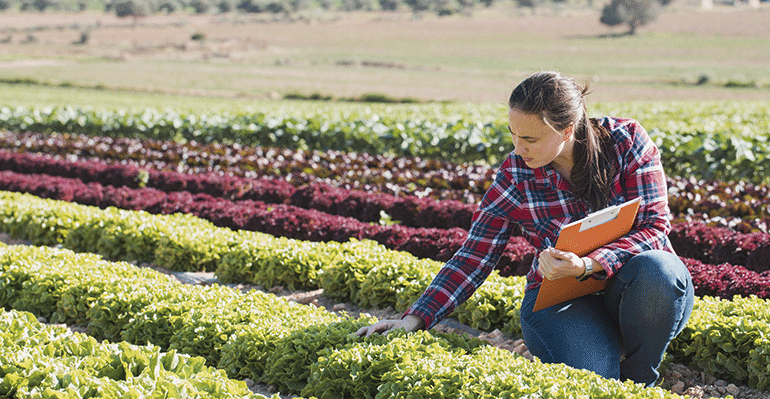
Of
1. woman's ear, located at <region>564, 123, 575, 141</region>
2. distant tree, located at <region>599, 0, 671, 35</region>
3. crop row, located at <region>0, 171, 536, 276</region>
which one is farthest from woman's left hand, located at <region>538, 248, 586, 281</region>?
distant tree, located at <region>599, 0, 671, 35</region>

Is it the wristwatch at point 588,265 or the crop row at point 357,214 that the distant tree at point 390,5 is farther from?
the wristwatch at point 588,265

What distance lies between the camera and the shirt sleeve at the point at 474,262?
348 centimetres

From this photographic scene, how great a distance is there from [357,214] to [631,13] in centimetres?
8282

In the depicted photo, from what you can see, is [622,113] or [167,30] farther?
[167,30]

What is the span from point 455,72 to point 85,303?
4822cm

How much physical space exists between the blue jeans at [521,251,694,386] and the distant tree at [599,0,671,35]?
85.1m

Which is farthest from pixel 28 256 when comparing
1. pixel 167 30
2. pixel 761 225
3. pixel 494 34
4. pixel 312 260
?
pixel 167 30

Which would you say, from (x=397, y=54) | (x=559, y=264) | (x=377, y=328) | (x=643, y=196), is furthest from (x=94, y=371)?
(x=397, y=54)

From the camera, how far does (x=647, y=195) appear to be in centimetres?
332

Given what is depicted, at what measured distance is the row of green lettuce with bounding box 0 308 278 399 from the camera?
2773 millimetres

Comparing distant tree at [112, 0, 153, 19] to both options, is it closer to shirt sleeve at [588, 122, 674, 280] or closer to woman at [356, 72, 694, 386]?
woman at [356, 72, 694, 386]

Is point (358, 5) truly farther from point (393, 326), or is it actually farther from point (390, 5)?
point (393, 326)

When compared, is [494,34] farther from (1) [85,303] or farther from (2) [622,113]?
(1) [85,303]

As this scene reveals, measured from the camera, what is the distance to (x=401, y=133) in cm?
1414
